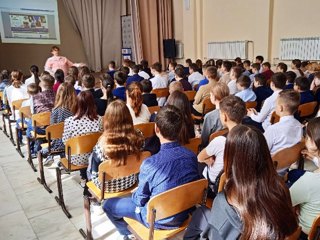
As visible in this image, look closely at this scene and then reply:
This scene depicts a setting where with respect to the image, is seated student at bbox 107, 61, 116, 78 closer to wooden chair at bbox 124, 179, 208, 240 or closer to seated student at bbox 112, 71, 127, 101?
seated student at bbox 112, 71, 127, 101

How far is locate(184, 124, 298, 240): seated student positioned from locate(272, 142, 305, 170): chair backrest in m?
0.90

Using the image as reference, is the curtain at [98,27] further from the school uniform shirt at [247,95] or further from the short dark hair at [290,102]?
the short dark hair at [290,102]

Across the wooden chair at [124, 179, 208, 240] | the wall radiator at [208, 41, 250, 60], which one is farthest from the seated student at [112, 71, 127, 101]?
the wall radiator at [208, 41, 250, 60]

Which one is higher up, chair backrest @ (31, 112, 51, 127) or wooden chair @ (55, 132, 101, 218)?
chair backrest @ (31, 112, 51, 127)

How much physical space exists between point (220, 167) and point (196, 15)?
7819 mm

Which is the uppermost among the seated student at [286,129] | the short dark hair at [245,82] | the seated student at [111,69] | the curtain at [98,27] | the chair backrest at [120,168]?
the curtain at [98,27]

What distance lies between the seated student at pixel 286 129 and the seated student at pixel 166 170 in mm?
1030

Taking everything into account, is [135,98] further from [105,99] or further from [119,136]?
[119,136]

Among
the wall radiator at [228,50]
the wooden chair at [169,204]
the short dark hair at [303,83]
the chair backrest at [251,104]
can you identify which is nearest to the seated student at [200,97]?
the chair backrest at [251,104]

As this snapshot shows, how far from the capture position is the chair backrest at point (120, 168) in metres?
1.96

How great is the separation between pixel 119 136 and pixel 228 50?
6.84 metres

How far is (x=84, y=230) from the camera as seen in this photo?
7.82 ft

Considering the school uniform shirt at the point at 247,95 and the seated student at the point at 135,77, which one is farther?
the seated student at the point at 135,77

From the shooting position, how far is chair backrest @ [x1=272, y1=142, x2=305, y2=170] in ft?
6.85
